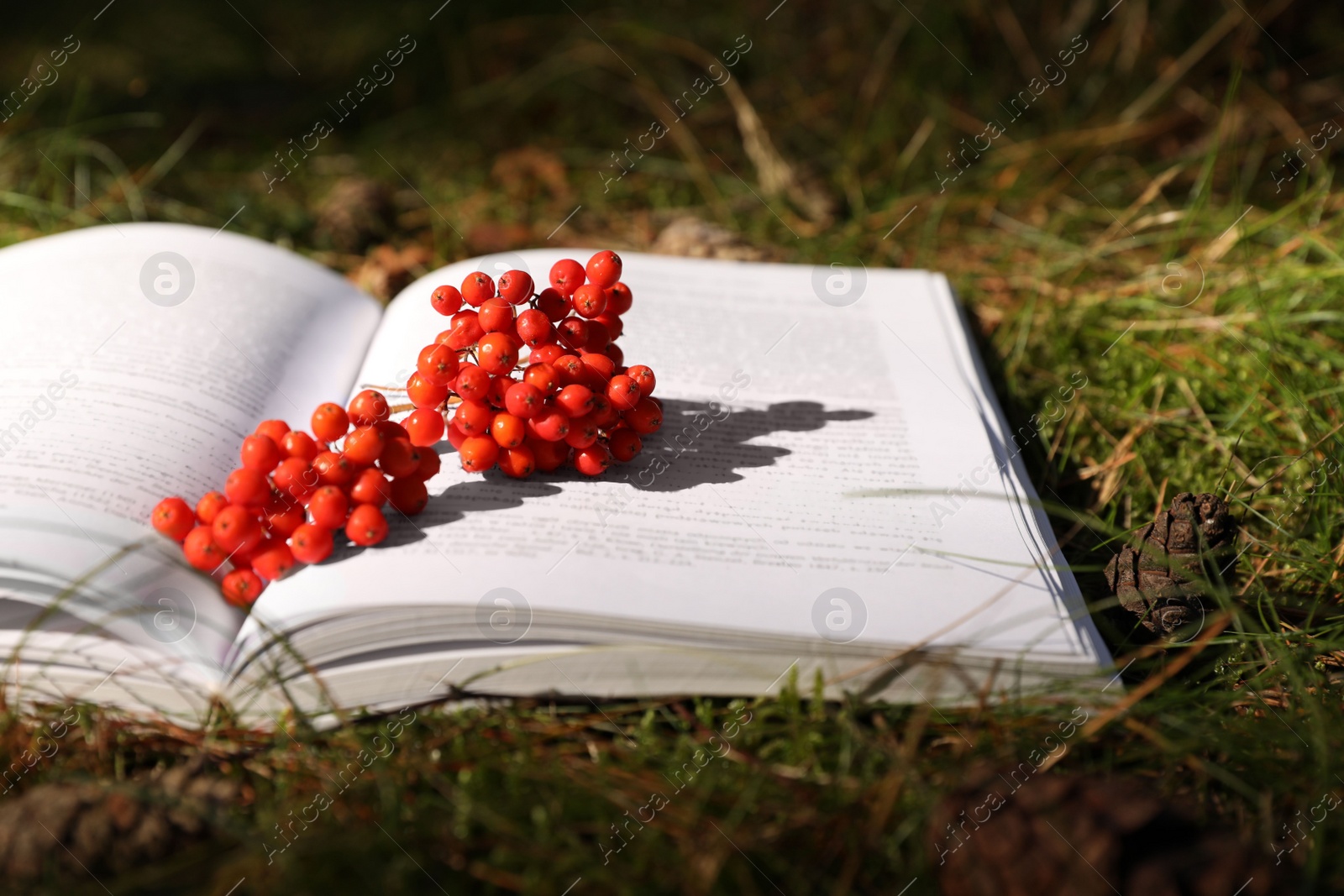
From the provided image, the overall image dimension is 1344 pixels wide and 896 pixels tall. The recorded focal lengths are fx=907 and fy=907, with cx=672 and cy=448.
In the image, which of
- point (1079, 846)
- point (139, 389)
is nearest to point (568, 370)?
point (139, 389)

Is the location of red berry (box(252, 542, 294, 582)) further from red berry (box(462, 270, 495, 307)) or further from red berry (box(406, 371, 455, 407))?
red berry (box(462, 270, 495, 307))

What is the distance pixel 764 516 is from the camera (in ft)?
4.33

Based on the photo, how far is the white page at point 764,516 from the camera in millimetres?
1156

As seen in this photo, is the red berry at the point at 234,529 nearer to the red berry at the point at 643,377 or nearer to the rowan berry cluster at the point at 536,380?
the rowan berry cluster at the point at 536,380

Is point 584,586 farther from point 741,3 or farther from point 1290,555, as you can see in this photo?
point 741,3

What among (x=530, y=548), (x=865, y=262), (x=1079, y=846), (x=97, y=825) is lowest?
(x=1079, y=846)

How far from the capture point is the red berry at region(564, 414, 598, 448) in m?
1.31

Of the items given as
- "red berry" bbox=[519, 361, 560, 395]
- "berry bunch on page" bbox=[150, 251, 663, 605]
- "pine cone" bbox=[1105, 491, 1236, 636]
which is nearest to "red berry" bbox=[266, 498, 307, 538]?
"berry bunch on page" bbox=[150, 251, 663, 605]

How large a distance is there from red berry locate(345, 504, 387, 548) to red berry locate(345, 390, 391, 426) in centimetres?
15

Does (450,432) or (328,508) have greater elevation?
(450,432)

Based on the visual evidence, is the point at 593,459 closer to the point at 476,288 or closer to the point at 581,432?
the point at 581,432

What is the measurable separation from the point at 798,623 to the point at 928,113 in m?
2.28

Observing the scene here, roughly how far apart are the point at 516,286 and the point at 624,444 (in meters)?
0.29

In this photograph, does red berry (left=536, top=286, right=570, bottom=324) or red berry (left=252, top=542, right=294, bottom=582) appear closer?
red berry (left=252, top=542, right=294, bottom=582)
